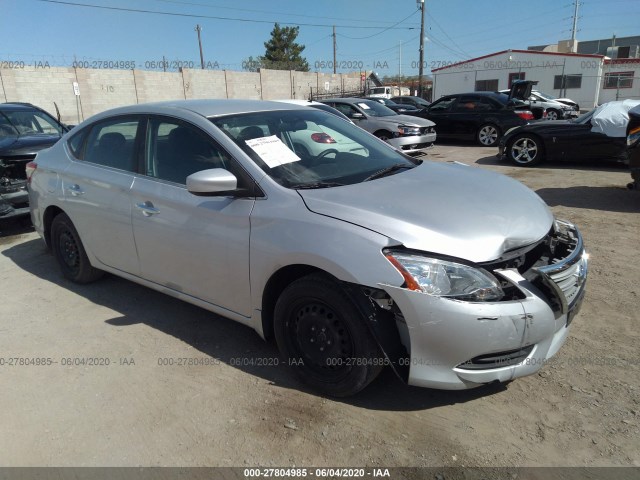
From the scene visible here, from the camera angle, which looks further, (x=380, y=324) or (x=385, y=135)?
(x=385, y=135)

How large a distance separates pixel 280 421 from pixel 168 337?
4.61 feet

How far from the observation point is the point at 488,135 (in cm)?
1397

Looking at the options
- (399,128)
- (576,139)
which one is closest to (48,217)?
(399,128)

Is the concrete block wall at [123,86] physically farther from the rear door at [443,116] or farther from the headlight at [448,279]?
the headlight at [448,279]

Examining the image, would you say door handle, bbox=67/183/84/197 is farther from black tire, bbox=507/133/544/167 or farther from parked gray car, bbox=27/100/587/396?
black tire, bbox=507/133/544/167

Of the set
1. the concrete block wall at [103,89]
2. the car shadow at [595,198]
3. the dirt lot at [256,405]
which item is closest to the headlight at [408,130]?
the car shadow at [595,198]

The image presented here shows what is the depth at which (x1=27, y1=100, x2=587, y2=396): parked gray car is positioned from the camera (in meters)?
2.43

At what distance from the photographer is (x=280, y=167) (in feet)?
10.3

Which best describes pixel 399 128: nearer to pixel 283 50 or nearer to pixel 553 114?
pixel 553 114

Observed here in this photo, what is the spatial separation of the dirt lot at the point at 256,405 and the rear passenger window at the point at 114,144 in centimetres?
129

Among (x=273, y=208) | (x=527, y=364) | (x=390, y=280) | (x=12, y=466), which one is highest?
(x=273, y=208)

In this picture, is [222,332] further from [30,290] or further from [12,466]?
[30,290]

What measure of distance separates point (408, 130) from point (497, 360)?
10.1 metres

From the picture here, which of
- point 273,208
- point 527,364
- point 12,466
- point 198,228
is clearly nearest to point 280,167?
point 273,208
